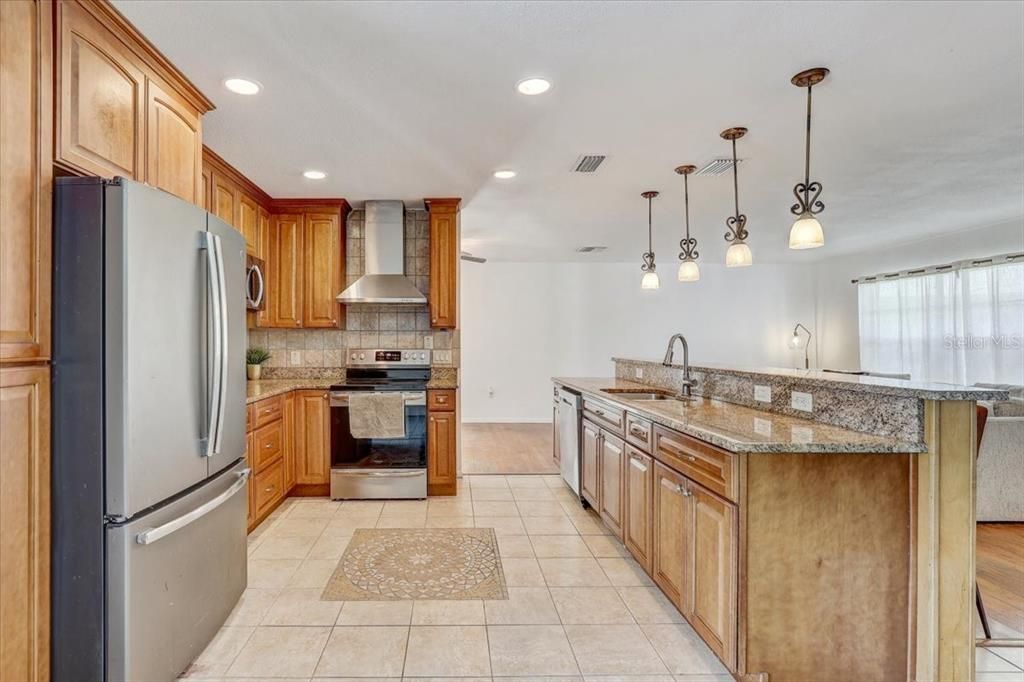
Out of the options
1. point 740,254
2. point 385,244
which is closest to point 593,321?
point 385,244

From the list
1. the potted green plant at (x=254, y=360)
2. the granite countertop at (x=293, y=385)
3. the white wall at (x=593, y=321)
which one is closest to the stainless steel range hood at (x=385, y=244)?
the granite countertop at (x=293, y=385)

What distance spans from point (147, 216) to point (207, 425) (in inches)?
30.6

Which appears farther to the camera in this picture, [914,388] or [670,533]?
[670,533]

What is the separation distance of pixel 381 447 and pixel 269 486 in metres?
0.85

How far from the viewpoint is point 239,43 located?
2.08m

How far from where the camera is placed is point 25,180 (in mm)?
1573

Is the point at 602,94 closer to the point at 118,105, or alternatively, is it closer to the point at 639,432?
the point at 639,432

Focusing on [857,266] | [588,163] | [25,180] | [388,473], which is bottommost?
[388,473]

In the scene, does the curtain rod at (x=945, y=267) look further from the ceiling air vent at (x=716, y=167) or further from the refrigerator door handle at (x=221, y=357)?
the refrigerator door handle at (x=221, y=357)

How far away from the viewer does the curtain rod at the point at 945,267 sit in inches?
214

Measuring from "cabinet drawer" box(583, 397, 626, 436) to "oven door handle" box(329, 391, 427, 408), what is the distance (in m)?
1.28

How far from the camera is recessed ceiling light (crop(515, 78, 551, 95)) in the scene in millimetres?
2365

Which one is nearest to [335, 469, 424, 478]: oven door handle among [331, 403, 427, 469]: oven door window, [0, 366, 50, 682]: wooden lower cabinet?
[331, 403, 427, 469]: oven door window

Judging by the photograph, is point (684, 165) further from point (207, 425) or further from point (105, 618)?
point (105, 618)
